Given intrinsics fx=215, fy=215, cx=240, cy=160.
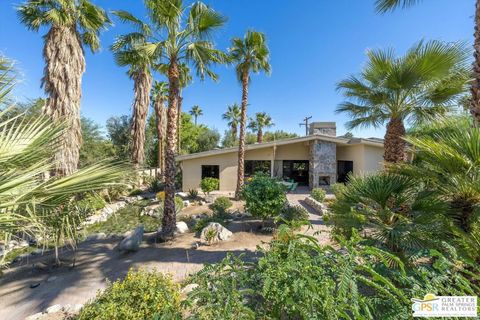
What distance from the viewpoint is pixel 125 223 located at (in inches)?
460

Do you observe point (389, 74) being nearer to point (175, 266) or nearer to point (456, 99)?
point (456, 99)

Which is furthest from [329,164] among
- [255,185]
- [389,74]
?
[389,74]

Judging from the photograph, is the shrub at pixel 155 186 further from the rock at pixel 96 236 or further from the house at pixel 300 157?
the rock at pixel 96 236

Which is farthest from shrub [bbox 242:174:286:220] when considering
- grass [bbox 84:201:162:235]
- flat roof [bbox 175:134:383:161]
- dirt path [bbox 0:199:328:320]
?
flat roof [bbox 175:134:383:161]

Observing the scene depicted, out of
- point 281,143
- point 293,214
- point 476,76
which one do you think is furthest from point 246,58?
point 476,76

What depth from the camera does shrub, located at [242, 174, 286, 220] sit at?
8578mm

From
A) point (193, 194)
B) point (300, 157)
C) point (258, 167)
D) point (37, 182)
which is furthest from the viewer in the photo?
point (258, 167)

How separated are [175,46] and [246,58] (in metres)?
7.40

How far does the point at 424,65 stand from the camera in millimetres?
5582

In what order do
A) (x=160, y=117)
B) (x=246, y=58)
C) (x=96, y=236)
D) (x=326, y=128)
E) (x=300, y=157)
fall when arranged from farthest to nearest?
1. (x=160, y=117)
2. (x=326, y=128)
3. (x=300, y=157)
4. (x=246, y=58)
5. (x=96, y=236)

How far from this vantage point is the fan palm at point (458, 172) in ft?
9.39

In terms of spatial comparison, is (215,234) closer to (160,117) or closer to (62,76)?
(62,76)

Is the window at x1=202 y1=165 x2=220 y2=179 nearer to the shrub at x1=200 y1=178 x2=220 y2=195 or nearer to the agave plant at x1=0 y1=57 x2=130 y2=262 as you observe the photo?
the shrub at x1=200 y1=178 x2=220 y2=195

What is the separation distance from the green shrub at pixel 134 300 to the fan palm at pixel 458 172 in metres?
4.13
